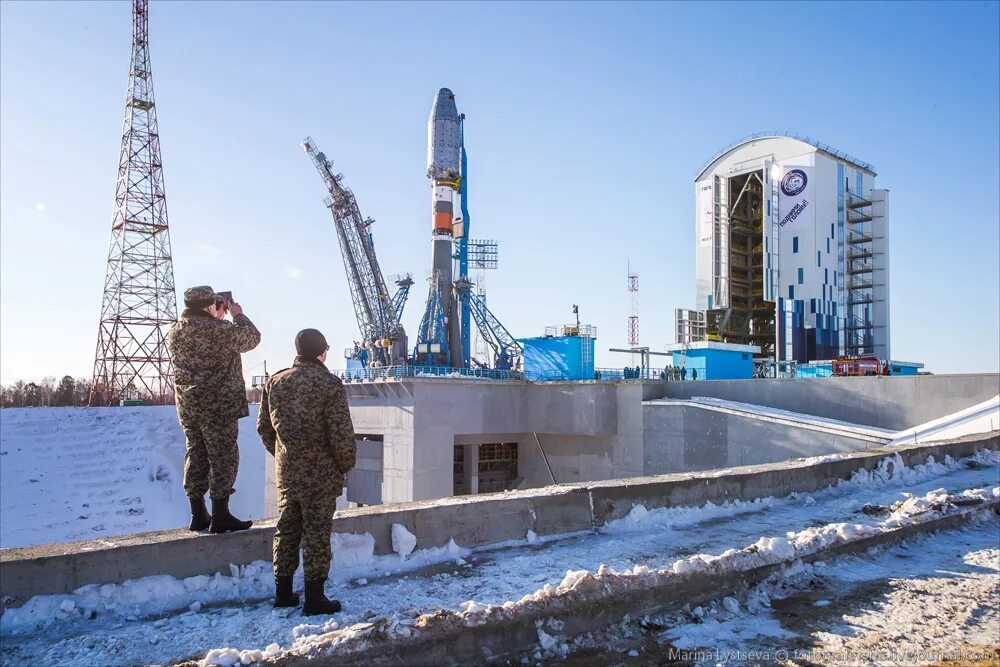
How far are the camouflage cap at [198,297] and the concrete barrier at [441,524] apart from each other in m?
1.47

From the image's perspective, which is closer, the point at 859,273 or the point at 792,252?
the point at 792,252

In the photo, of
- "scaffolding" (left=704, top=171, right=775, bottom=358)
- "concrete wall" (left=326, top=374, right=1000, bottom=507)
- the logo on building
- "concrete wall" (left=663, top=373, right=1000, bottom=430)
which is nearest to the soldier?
"concrete wall" (left=326, top=374, right=1000, bottom=507)

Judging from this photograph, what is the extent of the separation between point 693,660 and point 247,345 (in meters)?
3.30

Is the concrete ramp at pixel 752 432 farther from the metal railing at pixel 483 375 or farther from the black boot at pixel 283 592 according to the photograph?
the black boot at pixel 283 592

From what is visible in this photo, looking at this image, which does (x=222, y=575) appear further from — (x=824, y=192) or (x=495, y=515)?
(x=824, y=192)

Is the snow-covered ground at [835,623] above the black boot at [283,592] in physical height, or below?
below

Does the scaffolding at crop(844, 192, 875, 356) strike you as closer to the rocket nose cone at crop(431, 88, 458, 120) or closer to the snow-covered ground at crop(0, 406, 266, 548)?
the rocket nose cone at crop(431, 88, 458, 120)

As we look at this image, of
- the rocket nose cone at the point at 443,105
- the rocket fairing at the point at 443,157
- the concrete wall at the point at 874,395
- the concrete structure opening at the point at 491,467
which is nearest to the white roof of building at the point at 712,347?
the concrete wall at the point at 874,395

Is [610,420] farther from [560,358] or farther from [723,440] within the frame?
[723,440]

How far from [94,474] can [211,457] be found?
36.3 meters

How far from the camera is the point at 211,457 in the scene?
165 inches

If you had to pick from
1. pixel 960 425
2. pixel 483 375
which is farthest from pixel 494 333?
pixel 960 425

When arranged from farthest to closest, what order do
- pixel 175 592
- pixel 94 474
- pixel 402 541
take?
pixel 94 474 → pixel 402 541 → pixel 175 592

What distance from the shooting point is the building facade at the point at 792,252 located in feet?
113
